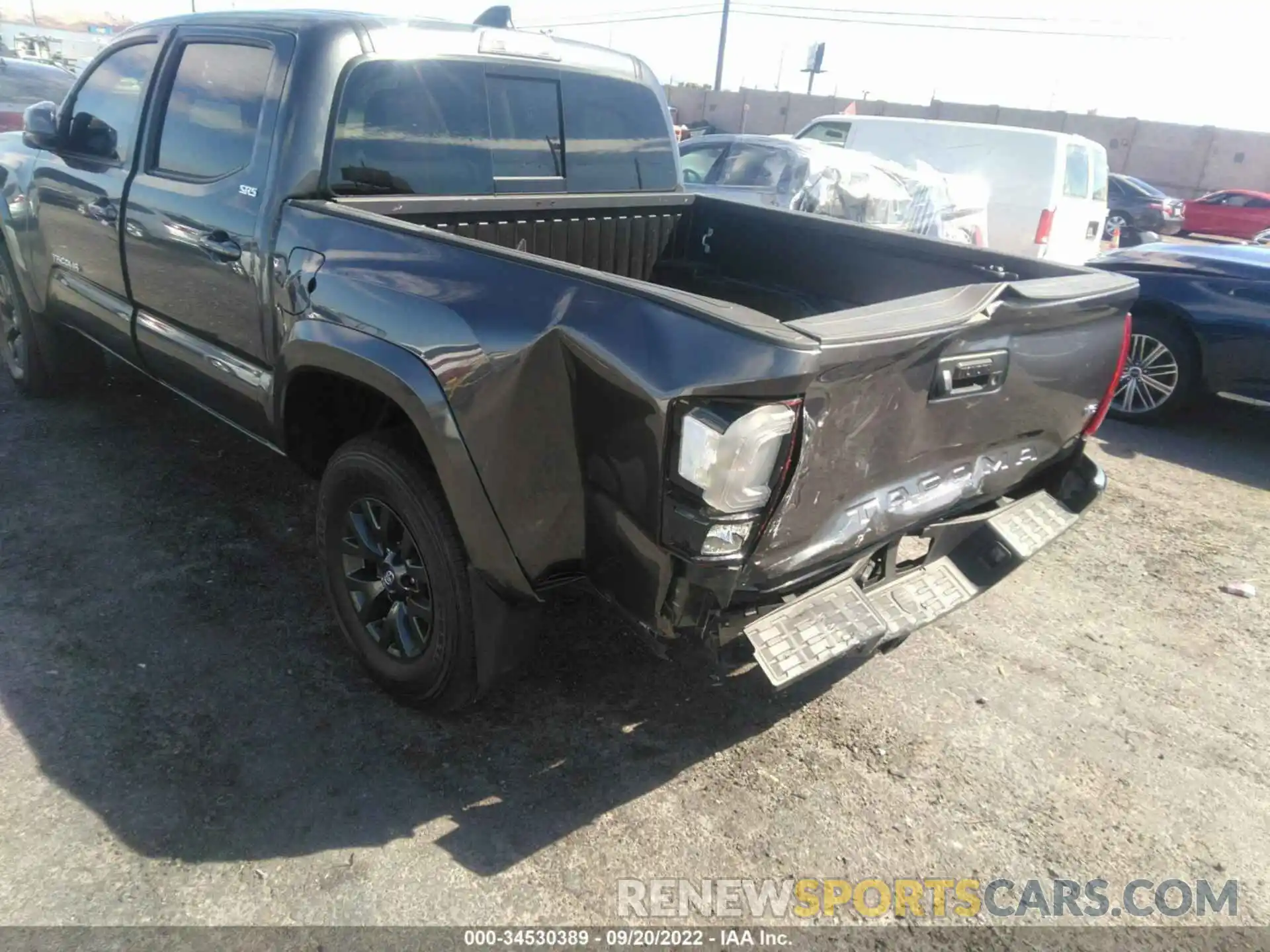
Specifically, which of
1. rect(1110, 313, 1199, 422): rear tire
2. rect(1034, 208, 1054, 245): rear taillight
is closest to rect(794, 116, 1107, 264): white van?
rect(1034, 208, 1054, 245): rear taillight

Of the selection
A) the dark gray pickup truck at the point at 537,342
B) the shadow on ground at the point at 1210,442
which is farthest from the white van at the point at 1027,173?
the dark gray pickup truck at the point at 537,342

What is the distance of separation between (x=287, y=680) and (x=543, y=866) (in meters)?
1.17

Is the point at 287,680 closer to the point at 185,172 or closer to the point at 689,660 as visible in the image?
the point at 689,660

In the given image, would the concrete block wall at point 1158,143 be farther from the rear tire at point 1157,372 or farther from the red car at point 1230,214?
the rear tire at point 1157,372

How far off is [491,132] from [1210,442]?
5415 mm

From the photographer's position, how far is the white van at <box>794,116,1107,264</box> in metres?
10.0

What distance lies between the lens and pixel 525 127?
3.65 meters

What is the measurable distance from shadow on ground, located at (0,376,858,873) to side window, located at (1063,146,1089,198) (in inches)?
362

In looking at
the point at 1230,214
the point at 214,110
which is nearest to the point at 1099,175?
the point at 214,110

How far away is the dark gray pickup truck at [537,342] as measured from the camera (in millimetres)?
2076

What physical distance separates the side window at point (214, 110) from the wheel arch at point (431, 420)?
0.92 metres

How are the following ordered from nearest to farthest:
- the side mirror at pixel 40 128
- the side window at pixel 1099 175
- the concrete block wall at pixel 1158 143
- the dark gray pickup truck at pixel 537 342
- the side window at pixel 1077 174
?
the dark gray pickup truck at pixel 537 342 → the side mirror at pixel 40 128 → the side window at pixel 1077 174 → the side window at pixel 1099 175 → the concrete block wall at pixel 1158 143

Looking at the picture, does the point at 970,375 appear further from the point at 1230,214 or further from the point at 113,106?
the point at 1230,214

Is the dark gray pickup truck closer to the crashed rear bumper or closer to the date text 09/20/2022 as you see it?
the crashed rear bumper
